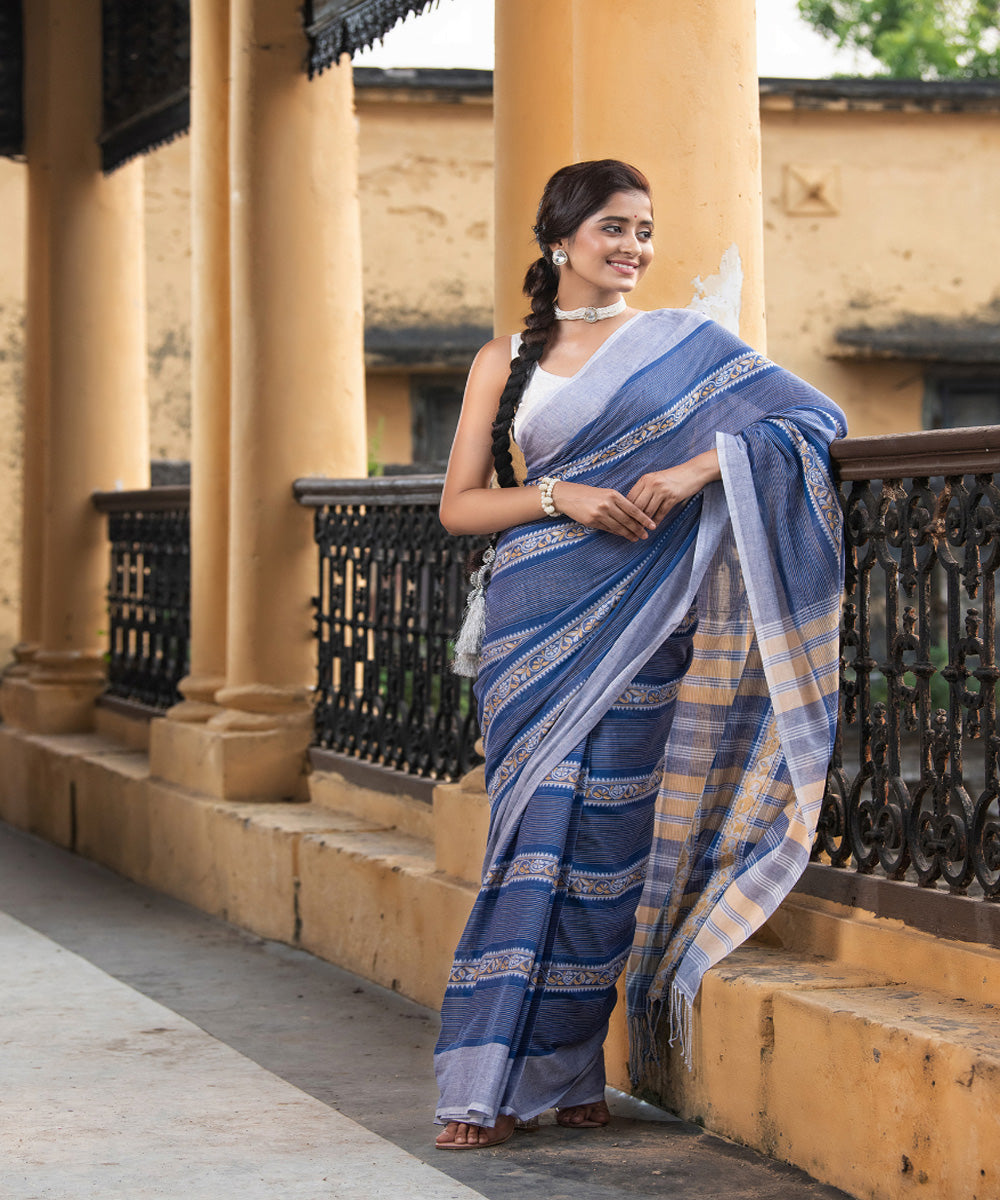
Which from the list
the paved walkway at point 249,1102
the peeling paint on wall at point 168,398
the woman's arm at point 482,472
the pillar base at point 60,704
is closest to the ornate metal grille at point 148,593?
the pillar base at point 60,704

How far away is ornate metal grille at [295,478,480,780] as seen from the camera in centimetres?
558

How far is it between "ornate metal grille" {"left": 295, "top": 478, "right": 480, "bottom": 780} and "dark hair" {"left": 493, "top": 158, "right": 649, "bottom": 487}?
1438mm

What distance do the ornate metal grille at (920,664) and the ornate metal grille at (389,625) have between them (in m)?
1.64

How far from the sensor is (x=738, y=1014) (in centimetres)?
371

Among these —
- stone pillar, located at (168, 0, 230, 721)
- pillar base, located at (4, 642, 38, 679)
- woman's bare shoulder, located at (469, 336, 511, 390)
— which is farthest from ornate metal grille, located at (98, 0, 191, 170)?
woman's bare shoulder, located at (469, 336, 511, 390)

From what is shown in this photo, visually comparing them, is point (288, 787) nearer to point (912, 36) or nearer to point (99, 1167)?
point (99, 1167)

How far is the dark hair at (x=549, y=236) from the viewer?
12.1ft

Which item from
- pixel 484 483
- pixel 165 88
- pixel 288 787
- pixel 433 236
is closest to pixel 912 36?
pixel 433 236

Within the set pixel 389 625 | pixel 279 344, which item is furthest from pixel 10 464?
pixel 389 625

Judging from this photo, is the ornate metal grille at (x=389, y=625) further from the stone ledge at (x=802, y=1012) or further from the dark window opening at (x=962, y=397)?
the dark window opening at (x=962, y=397)

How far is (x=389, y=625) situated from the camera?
6.07 meters

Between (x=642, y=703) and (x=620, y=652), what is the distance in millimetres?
132

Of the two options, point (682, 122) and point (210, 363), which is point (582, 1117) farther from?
point (210, 363)

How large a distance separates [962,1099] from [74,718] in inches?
251
